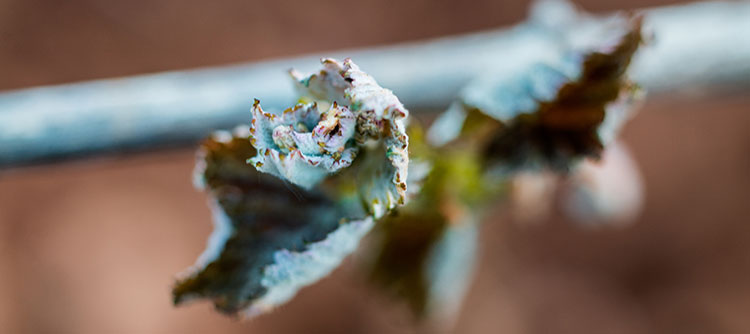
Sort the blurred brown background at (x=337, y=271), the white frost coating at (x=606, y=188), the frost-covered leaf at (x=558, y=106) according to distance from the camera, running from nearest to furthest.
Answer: the frost-covered leaf at (x=558, y=106), the white frost coating at (x=606, y=188), the blurred brown background at (x=337, y=271)

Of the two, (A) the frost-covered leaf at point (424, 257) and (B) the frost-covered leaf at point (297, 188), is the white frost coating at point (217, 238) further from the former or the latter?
(A) the frost-covered leaf at point (424, 257)

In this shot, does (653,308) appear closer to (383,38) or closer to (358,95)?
(383,38)

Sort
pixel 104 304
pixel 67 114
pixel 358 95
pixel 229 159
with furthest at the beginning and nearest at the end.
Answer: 1. pixel 104 304
2. pixel 67 114
3. pixel 229 159
4. pixel 358 95

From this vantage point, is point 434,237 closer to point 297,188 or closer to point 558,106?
point 558,106

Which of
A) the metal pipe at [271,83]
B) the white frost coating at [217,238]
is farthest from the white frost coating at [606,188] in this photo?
the white frost coating at [217,238]

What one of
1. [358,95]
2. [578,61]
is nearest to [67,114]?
[358,95]

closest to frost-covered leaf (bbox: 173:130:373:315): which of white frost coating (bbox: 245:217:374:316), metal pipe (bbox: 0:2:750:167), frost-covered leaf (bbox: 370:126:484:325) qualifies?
white frost coating (bbox: 245:217:374:316)

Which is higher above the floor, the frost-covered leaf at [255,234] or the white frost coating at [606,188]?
the white frost coating at [606,188]

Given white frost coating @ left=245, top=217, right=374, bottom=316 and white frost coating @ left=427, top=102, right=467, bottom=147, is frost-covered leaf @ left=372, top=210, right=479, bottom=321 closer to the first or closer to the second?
white frost coating @ left=427, top=102, right=467, bottom=147
